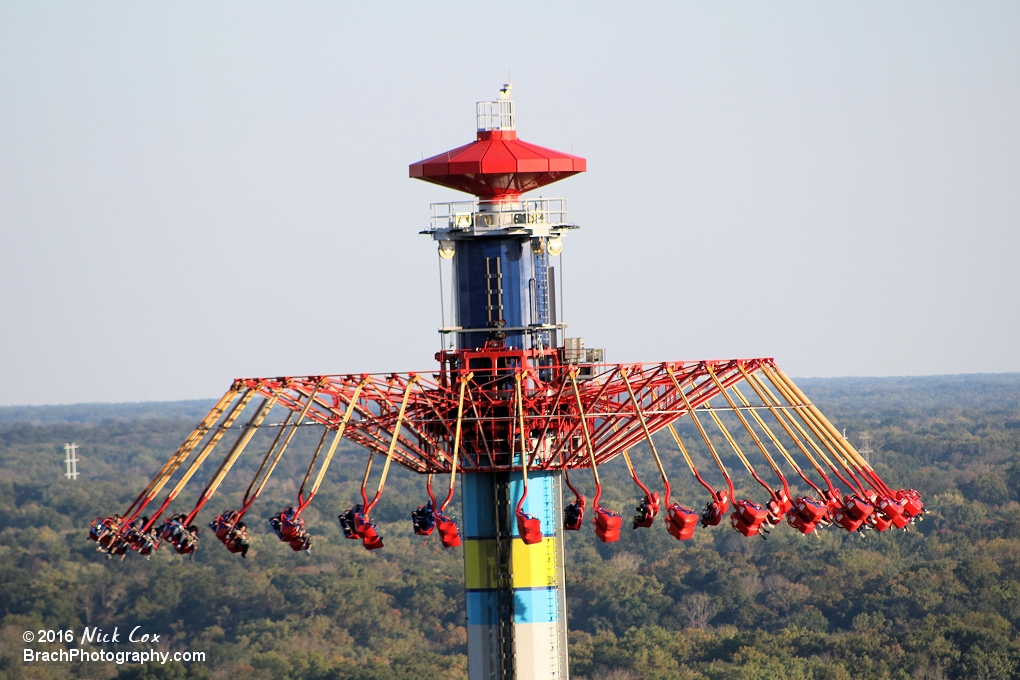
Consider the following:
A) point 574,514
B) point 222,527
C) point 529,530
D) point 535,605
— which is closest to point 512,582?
point 535,605

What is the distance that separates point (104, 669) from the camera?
18738 cm

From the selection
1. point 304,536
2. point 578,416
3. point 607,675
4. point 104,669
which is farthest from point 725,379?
point 104,669

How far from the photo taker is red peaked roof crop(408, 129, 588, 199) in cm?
7269

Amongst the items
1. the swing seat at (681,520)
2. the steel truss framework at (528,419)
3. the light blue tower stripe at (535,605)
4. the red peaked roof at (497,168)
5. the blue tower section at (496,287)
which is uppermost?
the red peaked roof at (497,168)

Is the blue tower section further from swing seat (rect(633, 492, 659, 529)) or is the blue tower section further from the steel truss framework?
swing seat (rect(633, 492, 659, 529))

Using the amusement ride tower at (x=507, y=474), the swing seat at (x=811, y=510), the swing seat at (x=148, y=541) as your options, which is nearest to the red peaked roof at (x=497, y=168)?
the amusement ride tower at (x=507, y=474)

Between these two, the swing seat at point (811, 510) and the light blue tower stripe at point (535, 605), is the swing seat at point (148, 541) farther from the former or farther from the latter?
the swing seat at point (811, 510)

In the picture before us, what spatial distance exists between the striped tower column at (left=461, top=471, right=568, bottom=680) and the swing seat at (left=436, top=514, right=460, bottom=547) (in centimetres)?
420

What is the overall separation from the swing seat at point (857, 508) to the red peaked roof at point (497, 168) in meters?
14.6

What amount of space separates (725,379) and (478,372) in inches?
328

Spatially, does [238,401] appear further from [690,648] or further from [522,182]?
[690,648]

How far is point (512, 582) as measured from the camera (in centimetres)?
7200

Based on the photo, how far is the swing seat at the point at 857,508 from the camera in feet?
230

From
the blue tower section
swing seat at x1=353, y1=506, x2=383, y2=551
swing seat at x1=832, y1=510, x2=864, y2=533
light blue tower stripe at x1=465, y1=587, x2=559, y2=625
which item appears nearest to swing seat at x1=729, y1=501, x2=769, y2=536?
swing seat at x1=832, y1=510, x2=864, y2=533
